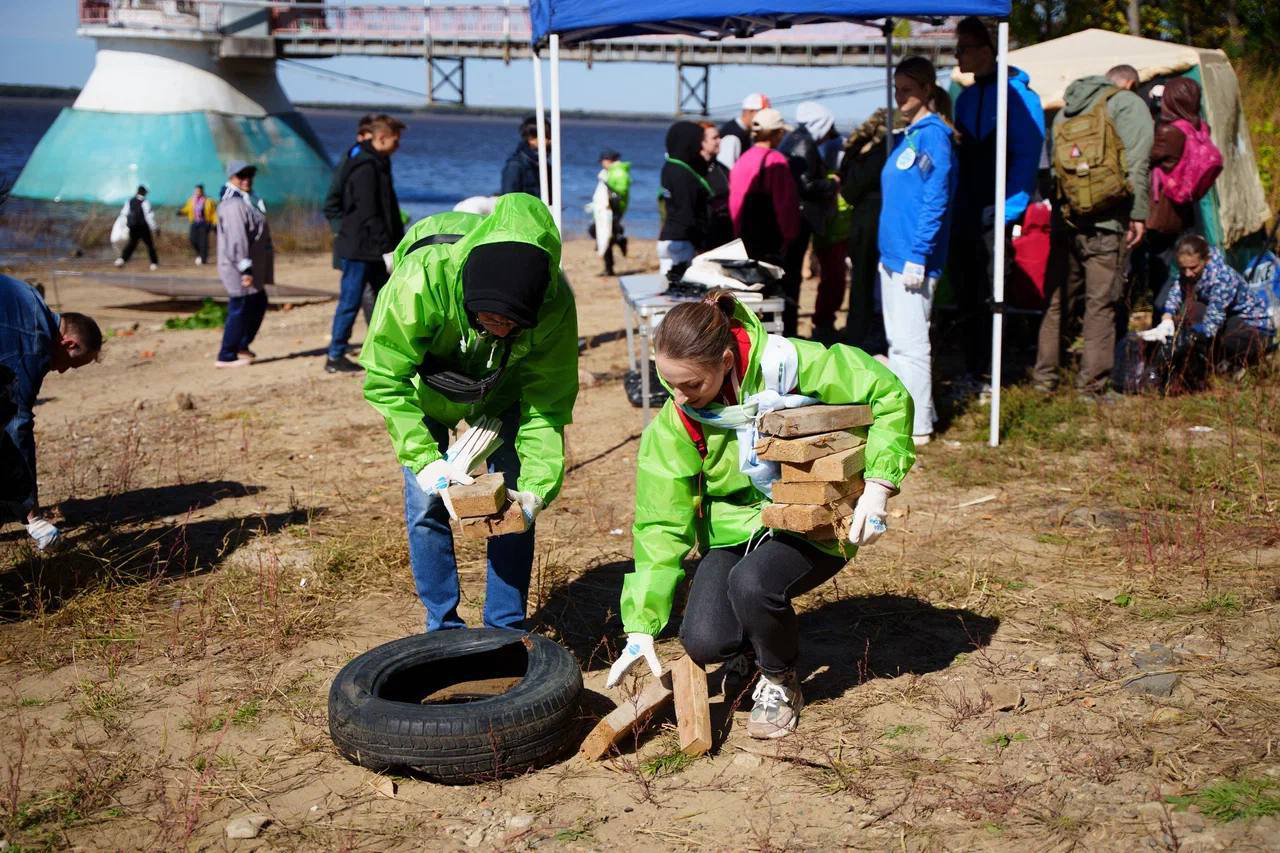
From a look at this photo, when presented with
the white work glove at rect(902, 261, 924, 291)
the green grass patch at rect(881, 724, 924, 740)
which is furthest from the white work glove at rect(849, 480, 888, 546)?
the white work glove at rect(902, 261, 924, 291)

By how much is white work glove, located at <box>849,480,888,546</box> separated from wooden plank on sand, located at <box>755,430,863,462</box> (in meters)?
0.15

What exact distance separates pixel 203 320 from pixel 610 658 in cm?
1041

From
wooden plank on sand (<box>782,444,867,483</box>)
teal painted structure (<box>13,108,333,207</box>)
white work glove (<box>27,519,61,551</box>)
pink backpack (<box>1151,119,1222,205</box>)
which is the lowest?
white work glove (<box>27,519,61,551</box>)

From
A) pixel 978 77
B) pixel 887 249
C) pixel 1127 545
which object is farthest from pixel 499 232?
pixel 978 77

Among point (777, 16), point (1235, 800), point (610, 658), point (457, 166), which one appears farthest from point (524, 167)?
point (457, 166)

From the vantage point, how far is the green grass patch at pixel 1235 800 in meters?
3.14

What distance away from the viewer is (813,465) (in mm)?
3451

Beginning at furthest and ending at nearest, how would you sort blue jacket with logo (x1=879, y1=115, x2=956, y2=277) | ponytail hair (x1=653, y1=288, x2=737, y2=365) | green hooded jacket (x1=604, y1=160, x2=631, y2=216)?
1. green hooded jacket (x1=604, y1=160, x2=631, y2=216)
2. blue jacket with logo (x1=879, y1=115, x2=956, y2=277)
3. ponytail hair (x1=653, y1=288, x2=737, y2=365)

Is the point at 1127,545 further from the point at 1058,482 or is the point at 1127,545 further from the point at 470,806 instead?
the point at 470,806

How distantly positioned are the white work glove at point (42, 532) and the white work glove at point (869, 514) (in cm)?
396

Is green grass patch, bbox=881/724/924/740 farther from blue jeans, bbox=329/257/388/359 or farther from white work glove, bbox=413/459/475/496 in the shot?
blue jeans, bbox=329/257/388/359

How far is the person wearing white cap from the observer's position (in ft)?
31.3

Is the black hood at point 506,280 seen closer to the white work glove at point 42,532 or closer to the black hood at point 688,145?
the white work glove at point 42,532

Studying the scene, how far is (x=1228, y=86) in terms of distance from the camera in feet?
34.1
